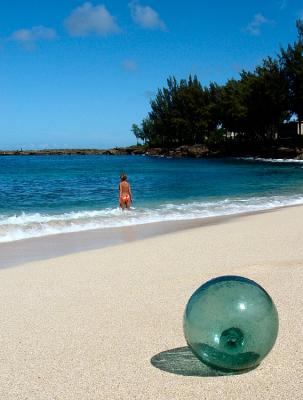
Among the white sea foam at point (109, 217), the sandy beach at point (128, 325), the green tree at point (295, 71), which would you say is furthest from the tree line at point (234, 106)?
the sandy beach at point (128, 325)

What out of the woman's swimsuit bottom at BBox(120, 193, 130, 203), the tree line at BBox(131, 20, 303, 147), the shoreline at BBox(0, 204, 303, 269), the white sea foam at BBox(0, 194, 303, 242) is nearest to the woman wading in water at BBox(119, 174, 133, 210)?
the woman's swimsuit bottom at BBox(120, 193, 130, 203)

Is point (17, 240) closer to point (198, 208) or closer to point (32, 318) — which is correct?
point (32, 318)

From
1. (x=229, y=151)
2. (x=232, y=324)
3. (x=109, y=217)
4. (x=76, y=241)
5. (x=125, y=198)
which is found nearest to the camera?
(x=232, y=324)

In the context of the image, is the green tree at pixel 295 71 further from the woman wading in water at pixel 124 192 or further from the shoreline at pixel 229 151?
the woman wading in water at pixel 124 192

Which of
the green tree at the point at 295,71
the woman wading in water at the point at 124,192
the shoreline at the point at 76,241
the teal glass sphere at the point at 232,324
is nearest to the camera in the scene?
the teal glass sphere at the point at 232,324

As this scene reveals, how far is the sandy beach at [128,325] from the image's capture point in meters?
3.96

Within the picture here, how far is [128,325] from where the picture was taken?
5.32 m

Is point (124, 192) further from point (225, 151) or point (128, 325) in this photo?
point (225, 151)

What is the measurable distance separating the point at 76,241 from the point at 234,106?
259 ft

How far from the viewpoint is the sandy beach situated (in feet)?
13.0

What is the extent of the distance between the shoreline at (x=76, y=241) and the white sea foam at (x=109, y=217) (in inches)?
29.9

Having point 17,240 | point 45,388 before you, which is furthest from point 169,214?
point 45,388

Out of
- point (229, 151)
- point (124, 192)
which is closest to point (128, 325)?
point (124, 192)

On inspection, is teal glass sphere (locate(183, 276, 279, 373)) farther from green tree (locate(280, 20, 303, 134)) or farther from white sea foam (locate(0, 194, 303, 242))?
green tree (locate(280, 20, 303, 134))
